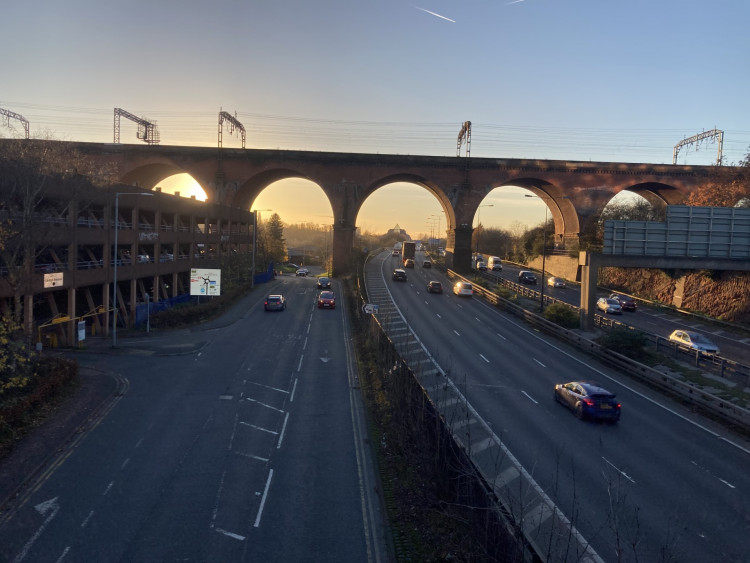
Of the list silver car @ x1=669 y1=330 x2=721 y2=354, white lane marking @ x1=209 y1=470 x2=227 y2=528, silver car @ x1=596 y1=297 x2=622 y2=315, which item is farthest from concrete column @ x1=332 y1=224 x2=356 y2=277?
white lane marking @ x1=209 y1=470 x2=227 y2=528

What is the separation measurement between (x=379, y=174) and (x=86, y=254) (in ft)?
128

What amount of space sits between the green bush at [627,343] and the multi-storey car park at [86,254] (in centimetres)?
2956

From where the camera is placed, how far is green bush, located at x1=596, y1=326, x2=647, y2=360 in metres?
27.3

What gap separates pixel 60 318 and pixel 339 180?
42919mm

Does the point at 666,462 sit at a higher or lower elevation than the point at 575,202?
lower

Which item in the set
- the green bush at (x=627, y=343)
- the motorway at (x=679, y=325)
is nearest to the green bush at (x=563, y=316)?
the motorway at (x=679, y=325)

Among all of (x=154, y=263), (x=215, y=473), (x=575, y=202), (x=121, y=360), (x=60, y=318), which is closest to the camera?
(x=215, y=473)

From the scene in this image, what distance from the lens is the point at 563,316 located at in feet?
122

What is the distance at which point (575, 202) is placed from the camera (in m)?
67.5

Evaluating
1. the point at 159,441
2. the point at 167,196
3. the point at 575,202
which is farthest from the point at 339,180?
the point at 159,441

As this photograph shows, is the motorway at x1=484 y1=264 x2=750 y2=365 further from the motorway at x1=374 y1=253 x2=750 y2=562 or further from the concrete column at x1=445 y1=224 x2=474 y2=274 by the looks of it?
the concrete column at x1=445 y1=224 x2=474 y2=274

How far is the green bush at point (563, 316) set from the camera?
3669 cm

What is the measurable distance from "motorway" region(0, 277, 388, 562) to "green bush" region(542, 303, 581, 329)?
18509 millimetres

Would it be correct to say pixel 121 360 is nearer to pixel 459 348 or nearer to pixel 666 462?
pixel 459 348
